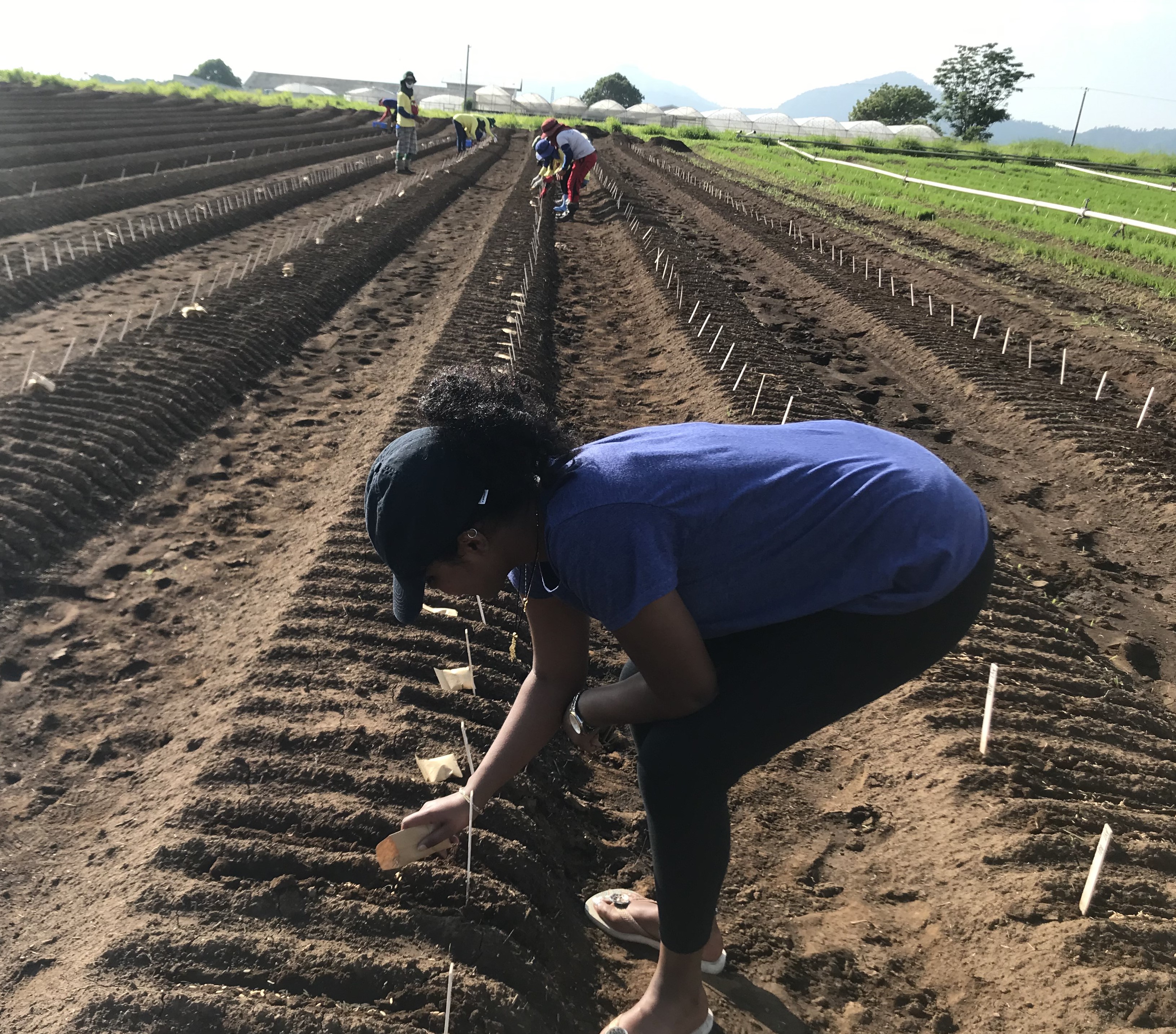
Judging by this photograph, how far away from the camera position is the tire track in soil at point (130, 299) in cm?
591

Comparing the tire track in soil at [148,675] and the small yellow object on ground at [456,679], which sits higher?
the small yellow object on ground at [456,679]

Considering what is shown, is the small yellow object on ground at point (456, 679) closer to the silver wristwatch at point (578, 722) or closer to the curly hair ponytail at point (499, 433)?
the silver wristwatch at point (578, 722)

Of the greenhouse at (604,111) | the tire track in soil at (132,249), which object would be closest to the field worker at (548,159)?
the tire track in soil at (132,249)

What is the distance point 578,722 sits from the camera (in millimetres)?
1618

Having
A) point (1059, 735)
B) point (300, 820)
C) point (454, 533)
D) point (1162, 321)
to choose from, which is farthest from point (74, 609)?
point (1162, 321)

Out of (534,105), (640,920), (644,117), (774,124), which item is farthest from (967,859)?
(534,105)

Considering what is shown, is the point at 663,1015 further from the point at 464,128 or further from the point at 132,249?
the point at 464,128

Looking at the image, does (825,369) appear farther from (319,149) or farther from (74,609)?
(319,149)

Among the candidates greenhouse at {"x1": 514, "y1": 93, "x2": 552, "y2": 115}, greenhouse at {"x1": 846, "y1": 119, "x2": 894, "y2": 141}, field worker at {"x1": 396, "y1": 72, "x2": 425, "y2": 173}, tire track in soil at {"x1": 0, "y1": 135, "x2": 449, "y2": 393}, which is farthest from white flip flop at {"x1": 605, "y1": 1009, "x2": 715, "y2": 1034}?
greenhouse at {"x1": 514, "y1": 93, "x2": 552, "y2": 115}

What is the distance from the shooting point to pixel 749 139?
35.8 metres

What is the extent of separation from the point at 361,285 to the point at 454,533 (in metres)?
8.12

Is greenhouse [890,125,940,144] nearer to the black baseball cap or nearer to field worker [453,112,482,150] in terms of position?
field worker [453,112,482,150]

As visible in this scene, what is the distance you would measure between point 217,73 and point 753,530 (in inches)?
3484

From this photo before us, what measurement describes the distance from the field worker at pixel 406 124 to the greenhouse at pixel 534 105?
4237 cm
